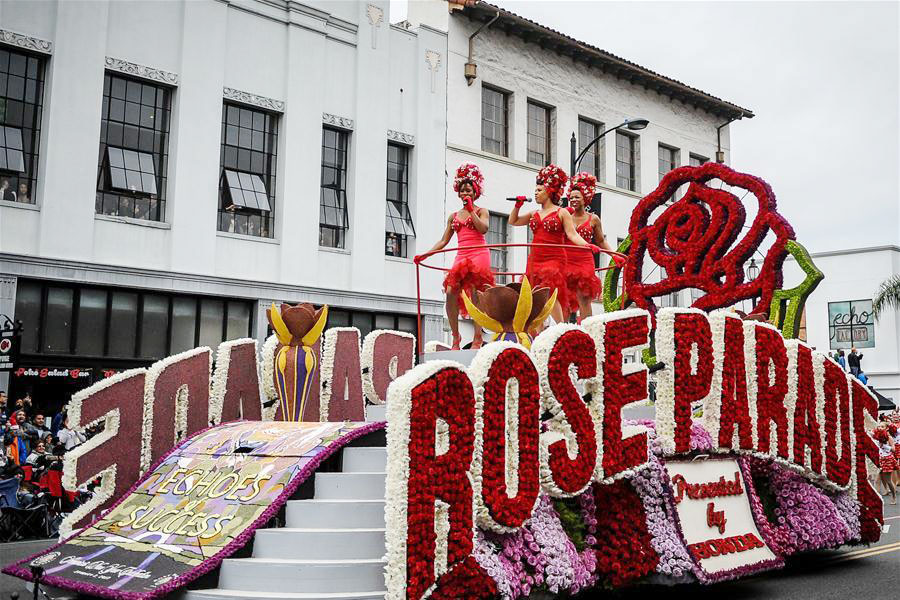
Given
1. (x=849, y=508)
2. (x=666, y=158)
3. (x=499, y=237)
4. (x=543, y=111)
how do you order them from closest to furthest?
(x=849, y=508)
(x=499, y=237)
(x=543, y=111)
(x=666, y=158)

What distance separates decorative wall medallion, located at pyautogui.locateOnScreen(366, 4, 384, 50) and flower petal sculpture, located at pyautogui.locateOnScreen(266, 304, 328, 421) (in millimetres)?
13958

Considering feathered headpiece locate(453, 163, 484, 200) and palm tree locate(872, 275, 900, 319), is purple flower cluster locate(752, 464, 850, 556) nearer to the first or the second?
feathered headpiece locate(453, 163, 484, 200)

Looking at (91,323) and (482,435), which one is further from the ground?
(91,323)

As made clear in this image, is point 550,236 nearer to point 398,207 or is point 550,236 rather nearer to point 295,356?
point 295,356

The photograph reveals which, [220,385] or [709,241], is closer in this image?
[220,385]

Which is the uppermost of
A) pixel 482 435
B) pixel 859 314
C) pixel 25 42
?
pixel 25 42

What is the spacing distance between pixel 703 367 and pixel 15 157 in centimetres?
Result: 1386

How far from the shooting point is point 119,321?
1870 cm

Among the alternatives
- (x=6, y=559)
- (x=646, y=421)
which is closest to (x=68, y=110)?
(x=6, y=559)

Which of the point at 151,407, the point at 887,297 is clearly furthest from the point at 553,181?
the point at 887,297

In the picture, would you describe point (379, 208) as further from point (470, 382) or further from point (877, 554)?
point (470, 382)

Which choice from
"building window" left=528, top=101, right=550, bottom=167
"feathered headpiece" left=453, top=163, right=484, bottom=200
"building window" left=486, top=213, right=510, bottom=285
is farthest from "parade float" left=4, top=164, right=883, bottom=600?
"building window" left=528, top=101, right=550, bottom=167

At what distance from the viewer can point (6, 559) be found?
10719 millimetres

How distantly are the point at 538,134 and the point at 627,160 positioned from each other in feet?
14.1
